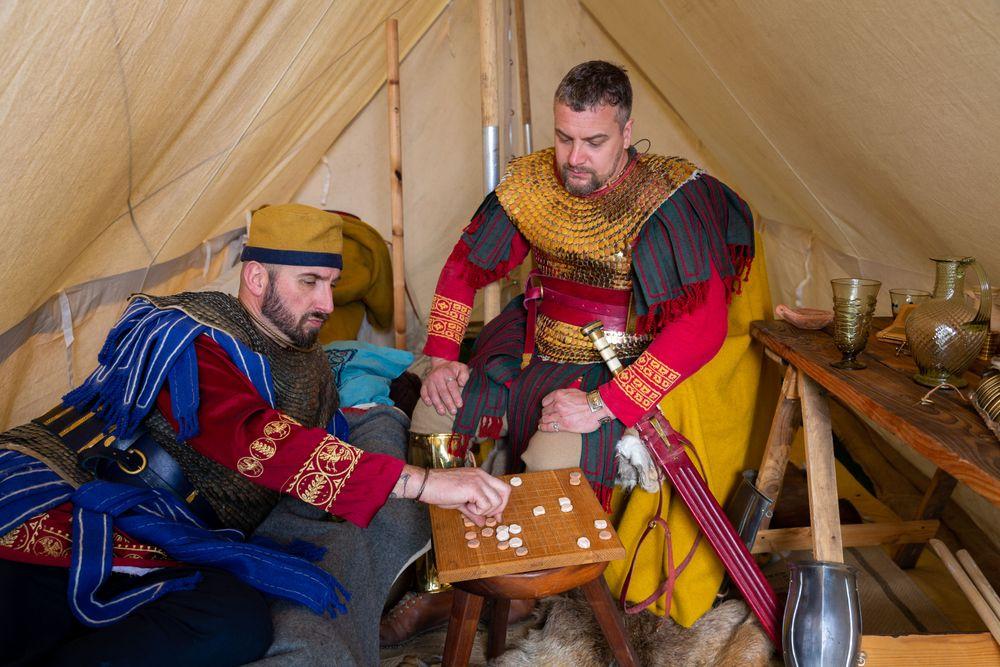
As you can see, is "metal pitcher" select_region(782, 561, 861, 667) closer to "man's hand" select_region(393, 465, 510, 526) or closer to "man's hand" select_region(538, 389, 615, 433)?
"man's hand" select_region(538, 389, 615, 433)

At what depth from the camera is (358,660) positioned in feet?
4.78

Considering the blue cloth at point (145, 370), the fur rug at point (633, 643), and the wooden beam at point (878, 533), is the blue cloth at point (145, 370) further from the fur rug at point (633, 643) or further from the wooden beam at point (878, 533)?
the wooden beam at point (878, 533)

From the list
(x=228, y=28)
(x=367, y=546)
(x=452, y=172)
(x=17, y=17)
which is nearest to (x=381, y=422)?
(x=367, y=546)

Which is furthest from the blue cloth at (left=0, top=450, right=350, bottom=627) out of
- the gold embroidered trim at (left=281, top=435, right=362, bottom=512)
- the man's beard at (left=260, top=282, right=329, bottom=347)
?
the man's beard at (left=260, top=282, right=329, bottom=347)

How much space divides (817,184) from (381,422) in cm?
154

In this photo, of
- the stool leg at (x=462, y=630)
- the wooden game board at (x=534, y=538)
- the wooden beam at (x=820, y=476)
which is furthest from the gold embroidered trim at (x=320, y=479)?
the wooden beam at (x=820, y=476)

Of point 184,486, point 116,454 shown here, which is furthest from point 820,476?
point 116,454

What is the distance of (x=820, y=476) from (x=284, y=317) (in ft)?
4.14

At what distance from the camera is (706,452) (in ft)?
6.63

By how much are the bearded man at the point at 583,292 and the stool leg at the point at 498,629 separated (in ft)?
0.76

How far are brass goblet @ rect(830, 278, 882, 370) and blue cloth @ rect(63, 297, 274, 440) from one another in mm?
1293

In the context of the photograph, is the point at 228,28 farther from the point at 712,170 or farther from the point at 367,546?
the point at 712,170

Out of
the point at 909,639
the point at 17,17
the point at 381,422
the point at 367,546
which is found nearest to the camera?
the point at 17,17

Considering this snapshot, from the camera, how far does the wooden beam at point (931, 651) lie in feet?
5.05
